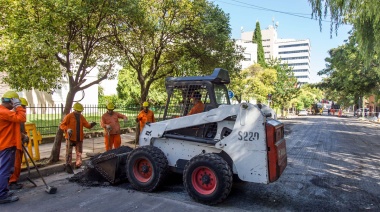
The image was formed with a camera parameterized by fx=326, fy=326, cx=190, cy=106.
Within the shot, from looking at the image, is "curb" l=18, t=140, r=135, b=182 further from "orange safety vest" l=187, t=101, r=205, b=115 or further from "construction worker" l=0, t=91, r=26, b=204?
"orange safety vest" l=187, t=101, r=205, b=115

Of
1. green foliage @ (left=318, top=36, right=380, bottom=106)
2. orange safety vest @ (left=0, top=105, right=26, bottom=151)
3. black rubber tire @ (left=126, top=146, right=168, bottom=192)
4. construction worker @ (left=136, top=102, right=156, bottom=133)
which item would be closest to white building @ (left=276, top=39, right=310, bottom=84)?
green foliage @ (left=318, top=36, right=380, bottom=106)

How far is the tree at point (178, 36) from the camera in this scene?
1043 centimetres

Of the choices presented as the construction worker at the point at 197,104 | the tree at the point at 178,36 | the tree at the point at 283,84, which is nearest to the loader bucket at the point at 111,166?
the construction worker at the point at 197,104

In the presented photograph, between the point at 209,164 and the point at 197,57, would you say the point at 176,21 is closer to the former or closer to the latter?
the point at 197,57

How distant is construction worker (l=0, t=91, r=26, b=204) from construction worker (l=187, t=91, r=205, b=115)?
9.66 feet

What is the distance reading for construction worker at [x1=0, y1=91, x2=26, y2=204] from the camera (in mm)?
5289

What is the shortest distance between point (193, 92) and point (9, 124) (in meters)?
3.24

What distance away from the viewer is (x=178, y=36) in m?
11.5

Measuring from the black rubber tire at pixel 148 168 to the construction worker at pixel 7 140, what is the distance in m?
1.98

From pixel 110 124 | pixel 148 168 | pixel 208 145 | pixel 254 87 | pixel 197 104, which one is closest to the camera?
pixel 208 145

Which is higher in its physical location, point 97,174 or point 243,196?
point 97,174

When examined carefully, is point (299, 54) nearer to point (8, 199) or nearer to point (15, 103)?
point (15, 103)

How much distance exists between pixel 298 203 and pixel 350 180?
2.46 metres

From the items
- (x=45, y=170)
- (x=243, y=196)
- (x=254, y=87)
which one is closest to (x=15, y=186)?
(x=45, y=170)
